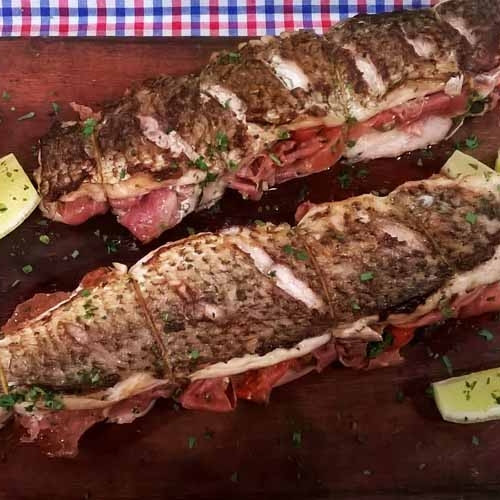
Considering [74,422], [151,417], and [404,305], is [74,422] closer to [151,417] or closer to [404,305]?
[151,417]

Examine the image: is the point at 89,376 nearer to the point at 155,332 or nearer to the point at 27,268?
the point at 155,332

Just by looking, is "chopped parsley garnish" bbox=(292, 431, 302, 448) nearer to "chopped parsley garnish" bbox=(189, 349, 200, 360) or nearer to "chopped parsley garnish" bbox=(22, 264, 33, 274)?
"chopped parsley garnish" bbox=(189, 349, 200, 360)

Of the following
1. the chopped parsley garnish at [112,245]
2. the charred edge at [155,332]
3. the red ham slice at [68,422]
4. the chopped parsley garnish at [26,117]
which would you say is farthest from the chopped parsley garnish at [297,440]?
the chopped parsley garnish at [26,117]

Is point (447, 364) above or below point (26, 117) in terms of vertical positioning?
below

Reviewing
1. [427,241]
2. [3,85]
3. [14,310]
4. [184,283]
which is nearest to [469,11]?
[427,241]

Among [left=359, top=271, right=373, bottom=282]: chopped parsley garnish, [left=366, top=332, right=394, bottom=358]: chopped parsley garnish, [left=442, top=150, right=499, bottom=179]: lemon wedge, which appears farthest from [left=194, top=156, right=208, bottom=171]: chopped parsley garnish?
[left=442, top=150, right=499, bottom=179]: lemon wedge

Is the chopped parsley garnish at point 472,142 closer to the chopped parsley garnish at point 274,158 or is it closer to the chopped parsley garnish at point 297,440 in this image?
the chopped parsley garnish at point 274,158

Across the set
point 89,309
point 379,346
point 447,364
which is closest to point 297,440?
point 379,346
